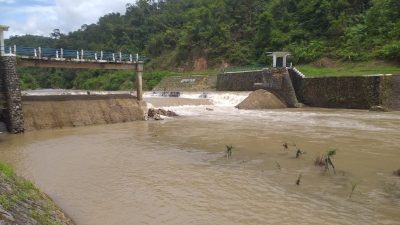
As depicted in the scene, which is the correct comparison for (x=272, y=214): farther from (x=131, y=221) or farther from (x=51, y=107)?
(x=51, y=107)

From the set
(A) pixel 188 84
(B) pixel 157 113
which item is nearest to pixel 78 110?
(B) pixel 157 113

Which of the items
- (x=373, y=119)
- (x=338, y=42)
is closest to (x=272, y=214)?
(x=373, y=119)

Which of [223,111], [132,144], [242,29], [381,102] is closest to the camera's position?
[132,144]

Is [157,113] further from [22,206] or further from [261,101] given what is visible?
[22,206]

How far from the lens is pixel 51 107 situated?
Answer: 79.3 ft

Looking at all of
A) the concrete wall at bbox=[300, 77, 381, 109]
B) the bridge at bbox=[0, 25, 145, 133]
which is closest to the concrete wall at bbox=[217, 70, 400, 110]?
the concrete wall at bbox=[300, 77, 381, 109]

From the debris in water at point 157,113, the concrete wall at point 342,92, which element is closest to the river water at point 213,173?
the debris in water at point 157,113

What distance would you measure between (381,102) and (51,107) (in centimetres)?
2382

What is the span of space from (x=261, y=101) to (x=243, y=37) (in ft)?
108

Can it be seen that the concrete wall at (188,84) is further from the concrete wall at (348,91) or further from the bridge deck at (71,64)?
the bridge deck at (71,64)

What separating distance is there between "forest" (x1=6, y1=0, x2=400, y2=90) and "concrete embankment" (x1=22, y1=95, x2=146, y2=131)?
84.5 ft

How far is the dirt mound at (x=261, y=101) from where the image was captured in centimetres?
3484

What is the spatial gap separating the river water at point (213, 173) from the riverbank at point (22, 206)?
1.02m

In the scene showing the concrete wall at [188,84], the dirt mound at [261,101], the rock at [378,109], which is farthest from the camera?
the concrete wall at [188,84]
